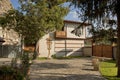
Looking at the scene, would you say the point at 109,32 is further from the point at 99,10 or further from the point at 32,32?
the point at 32,32

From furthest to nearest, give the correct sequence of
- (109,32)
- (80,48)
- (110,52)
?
(80,48), (110,52), (109,32)

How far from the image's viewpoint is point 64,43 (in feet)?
112

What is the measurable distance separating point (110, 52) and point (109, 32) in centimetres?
1475

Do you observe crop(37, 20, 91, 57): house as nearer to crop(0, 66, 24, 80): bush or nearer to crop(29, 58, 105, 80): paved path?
crop(29, 58, 105, 80): paved path

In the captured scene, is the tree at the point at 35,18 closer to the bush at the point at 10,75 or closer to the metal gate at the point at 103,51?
the metal gate at the point at 103,51

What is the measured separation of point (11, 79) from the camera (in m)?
7.93

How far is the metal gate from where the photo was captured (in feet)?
96.8

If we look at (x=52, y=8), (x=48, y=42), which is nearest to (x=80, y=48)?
(x=48, y=42)

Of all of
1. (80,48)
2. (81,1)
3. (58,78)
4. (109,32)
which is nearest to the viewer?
(58,78)

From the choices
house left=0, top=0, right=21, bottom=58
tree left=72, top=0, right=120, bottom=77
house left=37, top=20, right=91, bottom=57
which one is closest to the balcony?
house left=37, top=20, right=91, bottom=57

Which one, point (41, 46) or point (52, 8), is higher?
point (52, 8)

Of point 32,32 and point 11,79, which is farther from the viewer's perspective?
point 32,32

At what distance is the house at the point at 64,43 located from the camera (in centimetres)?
3219

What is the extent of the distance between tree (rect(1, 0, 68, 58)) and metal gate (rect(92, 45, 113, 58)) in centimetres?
728
